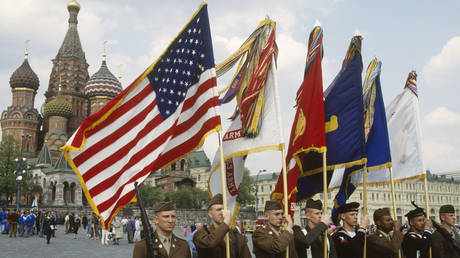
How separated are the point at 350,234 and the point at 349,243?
0.15 meters

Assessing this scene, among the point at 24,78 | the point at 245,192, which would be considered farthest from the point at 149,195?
the point at 24,78

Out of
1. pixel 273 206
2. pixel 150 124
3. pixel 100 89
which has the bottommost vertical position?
pixel 273 206

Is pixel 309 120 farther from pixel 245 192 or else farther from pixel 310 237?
pixel 245 192

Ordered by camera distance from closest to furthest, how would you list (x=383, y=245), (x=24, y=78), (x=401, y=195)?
(x=383, y=245) → (x=24, y=78) → (x=401, y=195)

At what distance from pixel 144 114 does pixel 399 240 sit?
163 inches

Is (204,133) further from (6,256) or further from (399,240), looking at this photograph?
(6,256)

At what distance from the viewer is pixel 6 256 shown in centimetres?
1662

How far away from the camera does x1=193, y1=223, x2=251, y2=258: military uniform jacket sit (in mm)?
5254

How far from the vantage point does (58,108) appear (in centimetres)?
7619

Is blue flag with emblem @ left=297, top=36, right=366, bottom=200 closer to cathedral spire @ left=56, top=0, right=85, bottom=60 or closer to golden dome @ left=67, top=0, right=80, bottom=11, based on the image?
cathedral spire @ left=56, top=0, right=85, bottom=60

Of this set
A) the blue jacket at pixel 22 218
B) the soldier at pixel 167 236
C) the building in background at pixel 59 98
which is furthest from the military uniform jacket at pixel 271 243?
the building in background at pixel 59 98

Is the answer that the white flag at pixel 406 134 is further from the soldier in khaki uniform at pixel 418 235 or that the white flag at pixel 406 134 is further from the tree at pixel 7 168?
the tree at pixel 7 168

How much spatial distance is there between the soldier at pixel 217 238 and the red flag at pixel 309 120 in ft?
5.99

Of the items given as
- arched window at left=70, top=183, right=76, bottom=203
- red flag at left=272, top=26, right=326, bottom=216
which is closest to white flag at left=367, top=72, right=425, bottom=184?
red flag at left=272, top=26, right=326, bottom=216
